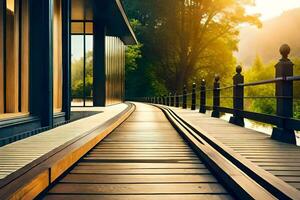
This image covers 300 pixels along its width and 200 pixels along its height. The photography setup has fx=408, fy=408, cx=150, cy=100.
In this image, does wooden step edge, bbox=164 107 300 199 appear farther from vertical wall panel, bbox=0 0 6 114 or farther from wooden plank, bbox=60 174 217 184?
vertical wall panel, bbox=0 0 6 114

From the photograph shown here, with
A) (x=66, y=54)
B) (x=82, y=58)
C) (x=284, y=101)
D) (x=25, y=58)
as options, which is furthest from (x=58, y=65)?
(x=82, y=58)

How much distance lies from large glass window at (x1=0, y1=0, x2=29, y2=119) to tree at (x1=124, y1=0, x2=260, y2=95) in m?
29.6

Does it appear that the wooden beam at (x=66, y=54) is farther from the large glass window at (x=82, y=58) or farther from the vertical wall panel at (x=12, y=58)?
the large glass window at (x=82, y=58)

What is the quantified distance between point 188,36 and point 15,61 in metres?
31.4

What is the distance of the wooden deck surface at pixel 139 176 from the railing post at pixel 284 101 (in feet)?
4.54

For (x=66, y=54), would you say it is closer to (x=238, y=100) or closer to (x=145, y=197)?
(x=238, y=100)

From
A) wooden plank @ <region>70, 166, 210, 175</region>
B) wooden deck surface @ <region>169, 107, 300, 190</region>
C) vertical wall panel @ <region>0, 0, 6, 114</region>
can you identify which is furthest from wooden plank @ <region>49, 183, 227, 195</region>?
vertical wall panel @ <region>0, 0, 6, 114</region>

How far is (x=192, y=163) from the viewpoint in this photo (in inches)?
189

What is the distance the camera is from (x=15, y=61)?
772cm

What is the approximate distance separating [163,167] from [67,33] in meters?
6.24

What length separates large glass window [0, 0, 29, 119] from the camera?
7.30m

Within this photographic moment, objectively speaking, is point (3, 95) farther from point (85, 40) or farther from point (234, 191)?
point (85, 40)

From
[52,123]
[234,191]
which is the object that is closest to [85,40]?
[52,123]

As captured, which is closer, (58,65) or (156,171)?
(156,171)
